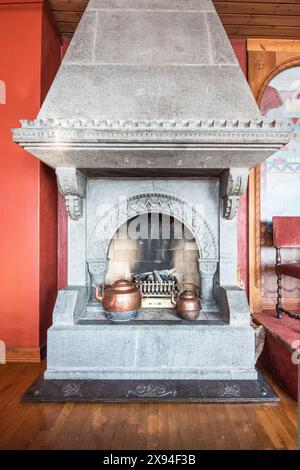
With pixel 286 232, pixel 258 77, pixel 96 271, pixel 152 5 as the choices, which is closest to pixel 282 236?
pixel 286 232

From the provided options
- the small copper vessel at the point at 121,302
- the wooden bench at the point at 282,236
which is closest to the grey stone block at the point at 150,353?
the small copper vessel at the point at 121,302

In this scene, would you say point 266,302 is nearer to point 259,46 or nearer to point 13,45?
point 259,46

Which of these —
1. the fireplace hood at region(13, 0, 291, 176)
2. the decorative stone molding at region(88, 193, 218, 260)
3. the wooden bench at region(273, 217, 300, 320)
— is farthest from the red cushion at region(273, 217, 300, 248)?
the fireplace hood at region(13, 0, 291, 176)

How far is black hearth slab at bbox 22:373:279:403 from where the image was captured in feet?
5.85

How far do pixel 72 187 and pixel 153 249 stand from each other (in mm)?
1054

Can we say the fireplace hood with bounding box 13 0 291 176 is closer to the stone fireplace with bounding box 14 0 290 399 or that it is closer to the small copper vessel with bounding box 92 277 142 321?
the stone fireplace with bounding box 14 0 290 399

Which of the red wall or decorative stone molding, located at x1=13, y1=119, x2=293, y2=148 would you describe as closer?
decorative stone molding, located at x1=13, y1=119, x2=293, y2=148

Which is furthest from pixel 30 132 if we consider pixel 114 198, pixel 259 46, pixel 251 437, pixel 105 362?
pixel 259 46

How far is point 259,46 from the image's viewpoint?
3.08 metres

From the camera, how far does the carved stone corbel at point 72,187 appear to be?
207 centimetres

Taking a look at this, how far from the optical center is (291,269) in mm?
2564

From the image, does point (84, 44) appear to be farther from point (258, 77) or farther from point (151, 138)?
point (258, 77)

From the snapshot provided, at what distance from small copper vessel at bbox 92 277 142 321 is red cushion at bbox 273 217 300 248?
1.54 metres

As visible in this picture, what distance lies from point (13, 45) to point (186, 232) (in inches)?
88.3
